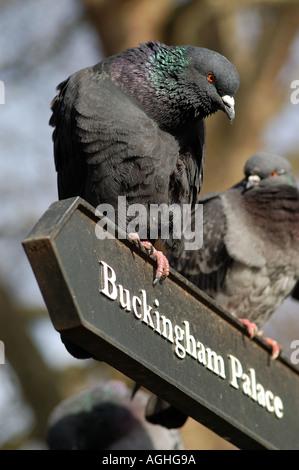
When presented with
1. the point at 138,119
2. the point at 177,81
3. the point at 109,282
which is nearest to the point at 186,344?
the point at 109,282

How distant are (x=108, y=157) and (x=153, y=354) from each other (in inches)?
52.9

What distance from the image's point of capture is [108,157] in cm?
346

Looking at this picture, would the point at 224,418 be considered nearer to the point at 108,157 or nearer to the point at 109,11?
the point at 108,157

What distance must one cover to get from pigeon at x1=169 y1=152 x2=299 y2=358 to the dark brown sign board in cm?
171

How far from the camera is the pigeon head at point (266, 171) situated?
5.48 m

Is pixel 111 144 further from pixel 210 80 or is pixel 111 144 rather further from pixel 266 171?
pixel 266 171

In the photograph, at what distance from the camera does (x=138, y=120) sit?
349 centimetres

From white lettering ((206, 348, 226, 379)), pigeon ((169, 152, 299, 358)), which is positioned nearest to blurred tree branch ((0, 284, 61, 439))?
pigeon ((169, 152, 299, 358))

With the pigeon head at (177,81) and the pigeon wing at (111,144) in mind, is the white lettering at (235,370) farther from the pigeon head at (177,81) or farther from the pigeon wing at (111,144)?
the pigeon head at (177,81)

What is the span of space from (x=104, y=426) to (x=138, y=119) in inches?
77.4

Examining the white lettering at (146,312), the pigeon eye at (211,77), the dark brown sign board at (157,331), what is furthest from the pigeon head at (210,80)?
the white lettering at (146,312)

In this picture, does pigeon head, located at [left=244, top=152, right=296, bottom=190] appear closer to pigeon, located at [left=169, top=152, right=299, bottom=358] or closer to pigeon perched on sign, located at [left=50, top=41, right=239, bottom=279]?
pigeon, located at [left=169, top=152, right=299, bottom=358]

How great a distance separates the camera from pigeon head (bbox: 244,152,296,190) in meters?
5.48
